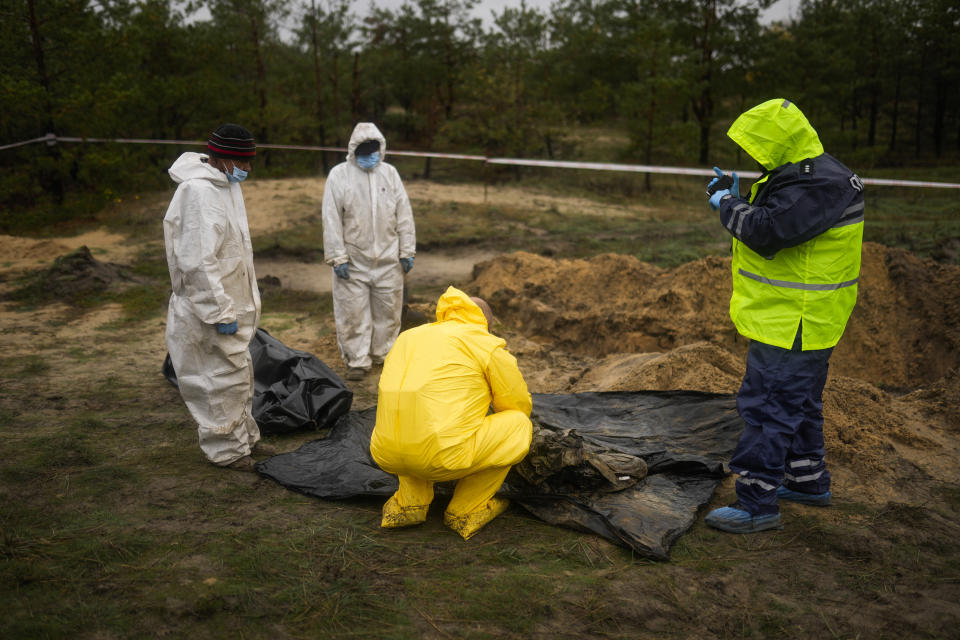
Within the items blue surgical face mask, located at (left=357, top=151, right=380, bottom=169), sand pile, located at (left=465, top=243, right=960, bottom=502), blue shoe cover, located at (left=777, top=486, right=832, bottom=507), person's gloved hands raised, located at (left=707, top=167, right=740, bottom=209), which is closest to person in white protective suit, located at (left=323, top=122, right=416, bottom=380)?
blue surgical face mask, located at (left=357, top=151, right=380, bottom=169)

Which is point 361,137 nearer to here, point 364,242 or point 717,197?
point 364,242

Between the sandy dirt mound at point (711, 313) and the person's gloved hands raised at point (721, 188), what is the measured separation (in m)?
3.10

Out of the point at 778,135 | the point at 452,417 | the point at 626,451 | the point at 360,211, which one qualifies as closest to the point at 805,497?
the point at 626,451

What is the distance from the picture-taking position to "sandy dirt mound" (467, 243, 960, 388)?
6.18 m

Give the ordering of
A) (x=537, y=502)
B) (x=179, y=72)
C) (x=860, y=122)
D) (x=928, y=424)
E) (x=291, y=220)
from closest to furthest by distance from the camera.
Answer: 1. (x=537, y=502)
2. (x=928, y=424)
3. (x=291, y=220)
4. (x=179, y=72)
5. (x=860, y=122)

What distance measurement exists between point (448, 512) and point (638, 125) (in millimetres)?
14214

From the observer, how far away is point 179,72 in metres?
14.5

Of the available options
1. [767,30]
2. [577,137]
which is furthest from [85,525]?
[767,30]

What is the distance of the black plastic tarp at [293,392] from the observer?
14.5 feet

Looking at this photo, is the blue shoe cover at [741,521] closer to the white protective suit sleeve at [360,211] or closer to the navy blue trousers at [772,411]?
the navy blue trousers at [772,411]

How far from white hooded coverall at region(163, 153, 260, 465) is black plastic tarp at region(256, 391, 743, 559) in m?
0.37

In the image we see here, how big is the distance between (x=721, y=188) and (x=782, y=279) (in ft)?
1.86

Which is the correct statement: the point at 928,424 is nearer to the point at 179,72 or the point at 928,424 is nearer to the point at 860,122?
the point at 179,72

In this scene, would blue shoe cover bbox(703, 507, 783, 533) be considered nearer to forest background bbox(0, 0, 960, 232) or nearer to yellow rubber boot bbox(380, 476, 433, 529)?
yellow rubber boot bbox(380, 476, 433, 529)
